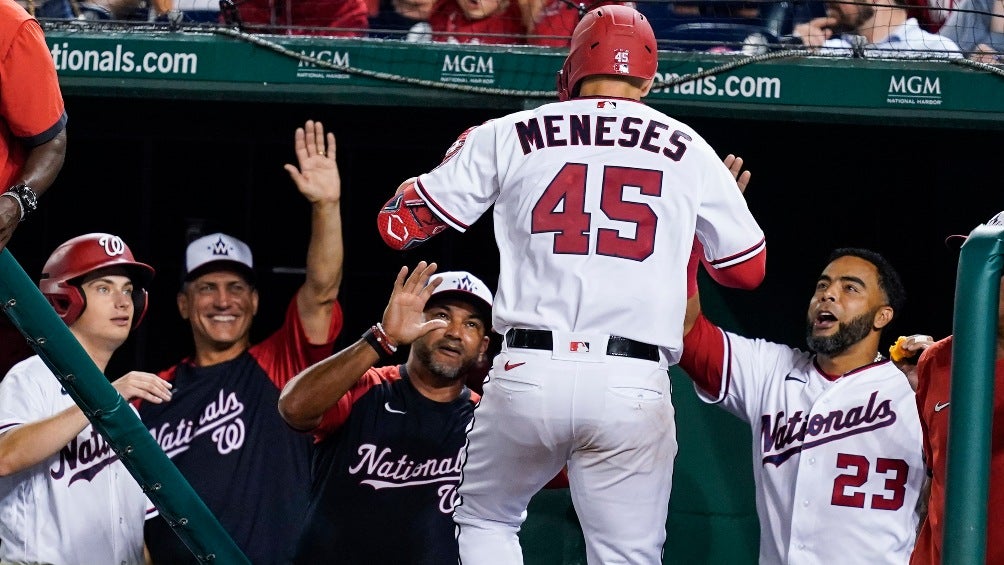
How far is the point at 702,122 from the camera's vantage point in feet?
16.7

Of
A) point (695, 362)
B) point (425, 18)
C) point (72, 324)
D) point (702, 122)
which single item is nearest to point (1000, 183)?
point (702, 122)

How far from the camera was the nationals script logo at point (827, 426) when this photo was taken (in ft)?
13.3

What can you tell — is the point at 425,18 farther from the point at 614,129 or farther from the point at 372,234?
the point at 614,129

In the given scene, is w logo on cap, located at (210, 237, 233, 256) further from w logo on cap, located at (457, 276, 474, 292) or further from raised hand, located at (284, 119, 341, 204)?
w logo on cap, located at (457, 276, 474, 292)

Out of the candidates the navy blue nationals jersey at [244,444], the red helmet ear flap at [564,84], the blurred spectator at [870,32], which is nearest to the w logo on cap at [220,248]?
the navy blue nationals jersey at [244,444]

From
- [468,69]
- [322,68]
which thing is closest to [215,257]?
[322,68]

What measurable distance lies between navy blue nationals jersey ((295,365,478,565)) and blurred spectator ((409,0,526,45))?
58.6 inches

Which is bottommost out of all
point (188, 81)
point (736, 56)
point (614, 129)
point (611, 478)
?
point (611, 478)

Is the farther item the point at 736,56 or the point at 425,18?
the point at 425,18

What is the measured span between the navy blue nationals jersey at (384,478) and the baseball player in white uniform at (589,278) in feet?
2.65

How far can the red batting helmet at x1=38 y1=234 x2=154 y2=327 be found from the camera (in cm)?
412

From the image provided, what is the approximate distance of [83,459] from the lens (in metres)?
3.99

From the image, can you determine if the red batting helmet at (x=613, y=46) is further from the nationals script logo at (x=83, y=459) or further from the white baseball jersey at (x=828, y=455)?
the nationals script logo at (x=83, y=459)

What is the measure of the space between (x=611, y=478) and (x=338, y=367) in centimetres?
88
